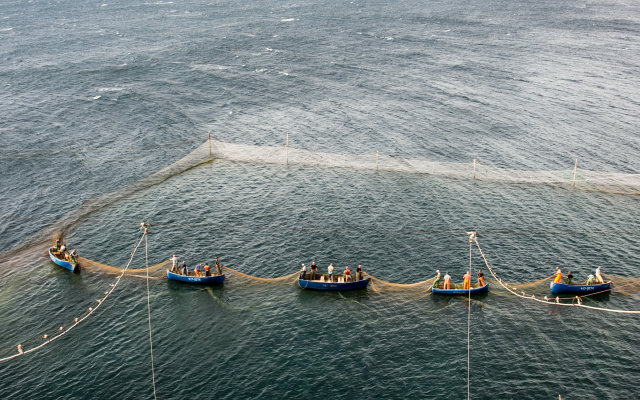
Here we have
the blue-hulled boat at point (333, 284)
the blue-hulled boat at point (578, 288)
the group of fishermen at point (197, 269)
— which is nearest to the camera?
the blue-hulled boat at point (578, 288)

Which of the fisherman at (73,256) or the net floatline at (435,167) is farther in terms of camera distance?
the net floatline at (435,167)

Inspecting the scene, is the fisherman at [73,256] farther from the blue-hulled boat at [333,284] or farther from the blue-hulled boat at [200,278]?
the blue-hulled boat at [333,284]

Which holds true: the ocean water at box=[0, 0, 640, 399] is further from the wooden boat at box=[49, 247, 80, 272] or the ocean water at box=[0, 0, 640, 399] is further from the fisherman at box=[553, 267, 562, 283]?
the fisherman at box=[553, 267, 562, 283]

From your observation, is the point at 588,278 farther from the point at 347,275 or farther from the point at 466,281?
the point at 347,275

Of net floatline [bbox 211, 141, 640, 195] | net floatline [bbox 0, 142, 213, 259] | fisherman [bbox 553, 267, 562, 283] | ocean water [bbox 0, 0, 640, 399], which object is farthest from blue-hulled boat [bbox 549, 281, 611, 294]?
net floatline [bbox 0, 142, 213, 259]

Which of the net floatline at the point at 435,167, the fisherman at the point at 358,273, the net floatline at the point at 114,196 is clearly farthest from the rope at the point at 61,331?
the net floatline at the point at 435,167

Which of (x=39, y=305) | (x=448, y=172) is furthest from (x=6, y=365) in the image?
(x=448, y=172)

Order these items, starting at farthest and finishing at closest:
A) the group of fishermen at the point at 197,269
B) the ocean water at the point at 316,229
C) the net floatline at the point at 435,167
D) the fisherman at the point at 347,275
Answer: the net floatline at the point at 435,167 → the group of fishermen at the point at 197,269 → the fisherman at the point at 347,275 → the ocean water at the point at 316,229

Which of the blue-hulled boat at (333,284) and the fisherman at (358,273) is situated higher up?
the fisherman at (358,273)
